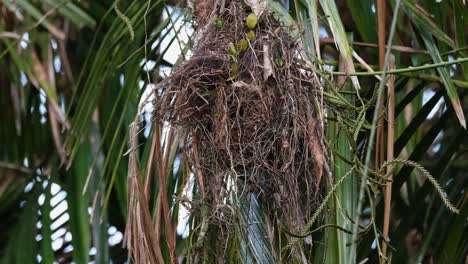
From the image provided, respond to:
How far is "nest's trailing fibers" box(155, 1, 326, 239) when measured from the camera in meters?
1.38

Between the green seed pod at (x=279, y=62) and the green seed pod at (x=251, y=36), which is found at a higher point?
the green seed pod at (x=251, y=36)

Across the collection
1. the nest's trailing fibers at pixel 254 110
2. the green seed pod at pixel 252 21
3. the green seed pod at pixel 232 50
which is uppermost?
the green seed pod at pixel 252 21

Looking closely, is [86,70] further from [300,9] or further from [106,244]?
[300,9]

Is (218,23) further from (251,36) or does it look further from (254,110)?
(254,110)

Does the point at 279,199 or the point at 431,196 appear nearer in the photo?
the point at 279,199

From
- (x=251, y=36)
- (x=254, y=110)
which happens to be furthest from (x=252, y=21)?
(x=254, y=110)

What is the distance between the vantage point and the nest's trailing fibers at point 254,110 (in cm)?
138

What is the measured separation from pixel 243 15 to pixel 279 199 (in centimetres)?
33

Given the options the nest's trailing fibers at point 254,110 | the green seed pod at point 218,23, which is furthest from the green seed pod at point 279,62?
the green seed pod at point 218,23

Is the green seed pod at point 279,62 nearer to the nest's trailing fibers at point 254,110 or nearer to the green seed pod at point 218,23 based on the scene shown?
the nest's trailing fibers at point 254,110

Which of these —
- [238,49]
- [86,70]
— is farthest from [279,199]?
[86,70]

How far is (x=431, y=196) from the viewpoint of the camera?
2105 mm

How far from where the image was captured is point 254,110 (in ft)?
4.50

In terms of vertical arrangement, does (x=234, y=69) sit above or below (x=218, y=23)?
below
